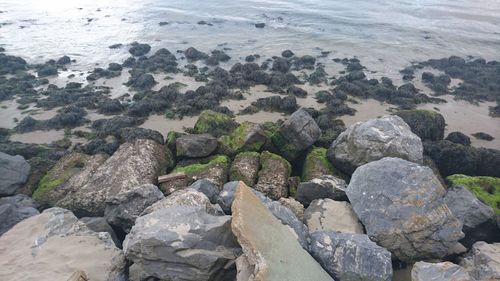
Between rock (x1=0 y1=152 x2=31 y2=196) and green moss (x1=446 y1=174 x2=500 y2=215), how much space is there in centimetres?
980

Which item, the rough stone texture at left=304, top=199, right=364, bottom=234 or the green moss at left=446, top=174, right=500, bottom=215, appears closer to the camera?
the rough stone texture at left=304, top=199, right=364, bottom=234

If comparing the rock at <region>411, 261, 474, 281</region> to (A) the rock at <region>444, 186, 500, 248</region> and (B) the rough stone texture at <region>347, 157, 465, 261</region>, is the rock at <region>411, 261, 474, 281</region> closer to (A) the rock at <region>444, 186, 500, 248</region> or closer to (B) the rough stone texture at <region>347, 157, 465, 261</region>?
(B) the rough stone texture at <region>347, 157, 465, 261</region>

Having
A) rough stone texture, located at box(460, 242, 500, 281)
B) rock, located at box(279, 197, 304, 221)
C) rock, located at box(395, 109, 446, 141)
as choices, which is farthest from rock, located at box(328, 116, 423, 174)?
rock, located at box(395, 109, 446, 141)

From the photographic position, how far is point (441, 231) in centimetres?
621

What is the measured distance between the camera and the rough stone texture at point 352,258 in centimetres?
531

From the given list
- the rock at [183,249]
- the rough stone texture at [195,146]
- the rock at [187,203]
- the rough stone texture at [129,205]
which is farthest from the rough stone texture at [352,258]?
the rough stone texture at [195,146]

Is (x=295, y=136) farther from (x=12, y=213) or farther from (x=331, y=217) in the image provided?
(x=12, y=213)

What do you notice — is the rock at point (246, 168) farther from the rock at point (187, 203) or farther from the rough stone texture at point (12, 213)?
the rough stone texture at point (12, 213)

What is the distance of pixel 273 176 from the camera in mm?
8953

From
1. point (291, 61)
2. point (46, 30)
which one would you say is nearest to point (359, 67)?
point (291, 61)

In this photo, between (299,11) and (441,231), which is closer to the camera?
(441,231)

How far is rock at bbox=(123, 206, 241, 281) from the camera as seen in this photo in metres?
5.13

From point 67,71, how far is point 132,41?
6300 mm

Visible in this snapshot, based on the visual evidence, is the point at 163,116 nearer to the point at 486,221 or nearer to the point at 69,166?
the point at 69,166
